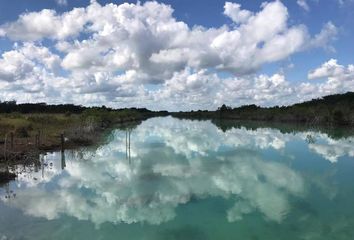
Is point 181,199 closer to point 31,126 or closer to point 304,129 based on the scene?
point 31,126

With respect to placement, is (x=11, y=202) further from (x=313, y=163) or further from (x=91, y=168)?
(x=313, y=163)

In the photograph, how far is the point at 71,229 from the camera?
10617 mm

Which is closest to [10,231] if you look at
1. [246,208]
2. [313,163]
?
[246,208]

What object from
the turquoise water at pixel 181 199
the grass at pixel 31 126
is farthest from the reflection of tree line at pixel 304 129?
the grass at pixel 31 126

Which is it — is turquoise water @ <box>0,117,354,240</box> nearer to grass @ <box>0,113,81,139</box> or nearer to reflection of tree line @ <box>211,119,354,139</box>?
grass @ <box>0,113,81,139</box>

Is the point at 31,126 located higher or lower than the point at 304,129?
higher

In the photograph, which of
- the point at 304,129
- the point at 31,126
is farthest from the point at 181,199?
the point at 304,129

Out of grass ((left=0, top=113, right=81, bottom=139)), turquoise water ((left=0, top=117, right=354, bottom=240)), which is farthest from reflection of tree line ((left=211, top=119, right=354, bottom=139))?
grass ((left=0, top=113, right=81, bottom=139))

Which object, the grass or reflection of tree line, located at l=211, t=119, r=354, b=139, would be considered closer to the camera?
the grass

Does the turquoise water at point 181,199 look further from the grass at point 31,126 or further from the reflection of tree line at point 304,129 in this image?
the reflection of tree line at point 304,129

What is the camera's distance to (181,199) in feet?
46.0

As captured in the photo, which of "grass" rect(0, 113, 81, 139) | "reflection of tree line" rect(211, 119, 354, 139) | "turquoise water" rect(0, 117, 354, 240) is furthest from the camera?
"reflection of tree line" rect(211, 119, 354, 139)

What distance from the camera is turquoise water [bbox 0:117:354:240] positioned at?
10.5 metres

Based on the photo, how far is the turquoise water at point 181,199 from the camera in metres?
10.5
